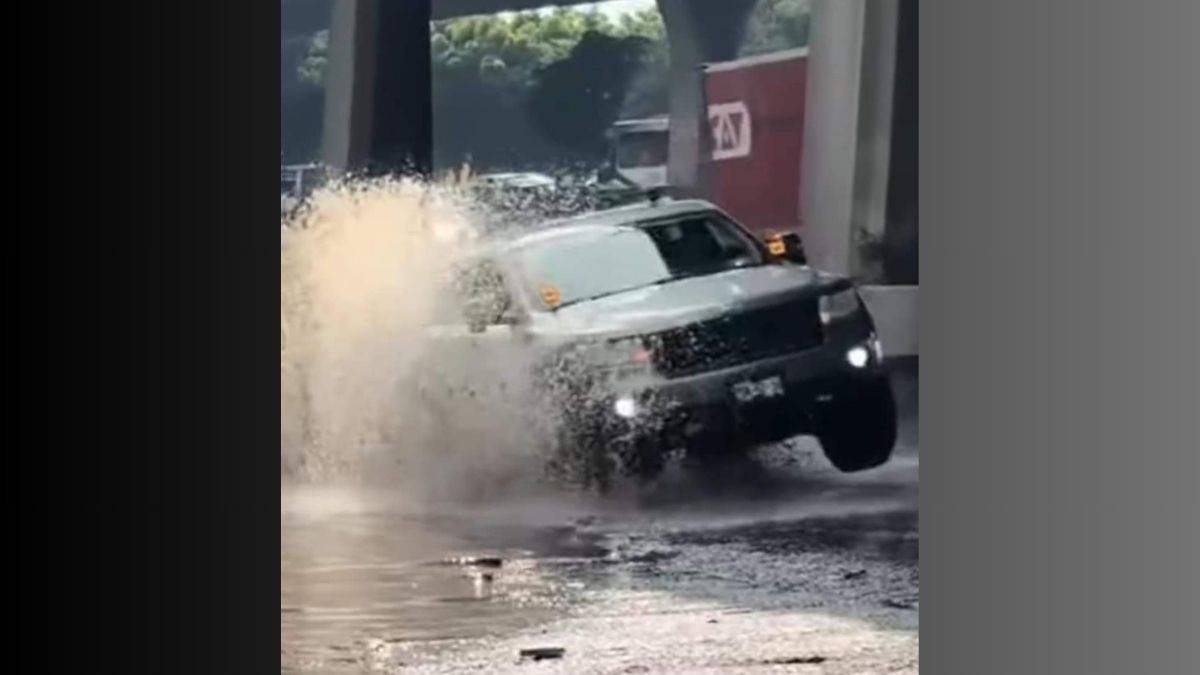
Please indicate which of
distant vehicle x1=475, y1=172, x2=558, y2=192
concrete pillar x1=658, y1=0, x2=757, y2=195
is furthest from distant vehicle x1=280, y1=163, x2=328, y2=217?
Answer: concrete pillar x1=658, y1=0, x2=757, y2=195

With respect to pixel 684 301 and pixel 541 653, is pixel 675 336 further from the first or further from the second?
pixel 541 653

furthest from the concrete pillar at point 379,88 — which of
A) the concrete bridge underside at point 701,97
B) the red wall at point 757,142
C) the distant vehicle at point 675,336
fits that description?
the red wall at point 757,142

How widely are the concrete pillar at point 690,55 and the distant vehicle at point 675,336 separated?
0.10 metres

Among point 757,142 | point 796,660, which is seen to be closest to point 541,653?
point 796,660

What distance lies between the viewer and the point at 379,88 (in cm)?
479

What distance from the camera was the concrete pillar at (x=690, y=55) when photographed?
4.82 metres

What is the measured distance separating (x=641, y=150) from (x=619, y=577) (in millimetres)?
1038

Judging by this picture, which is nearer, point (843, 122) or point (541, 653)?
point (541, 653)
